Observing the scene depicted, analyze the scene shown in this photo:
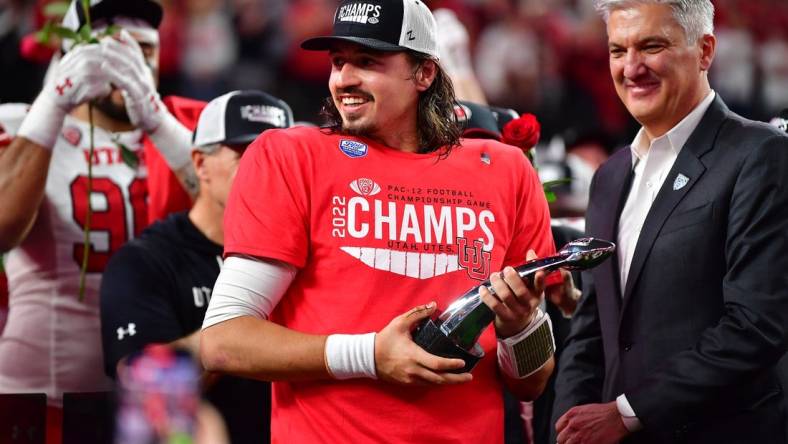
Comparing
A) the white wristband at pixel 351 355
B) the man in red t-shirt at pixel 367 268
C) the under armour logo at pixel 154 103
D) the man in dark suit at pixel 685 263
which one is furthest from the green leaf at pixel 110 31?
the white wristband at pixel 351 355

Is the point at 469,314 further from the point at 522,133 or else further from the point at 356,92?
the point at 522,133

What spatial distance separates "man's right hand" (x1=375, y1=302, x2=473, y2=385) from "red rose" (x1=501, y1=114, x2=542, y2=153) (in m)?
1.23

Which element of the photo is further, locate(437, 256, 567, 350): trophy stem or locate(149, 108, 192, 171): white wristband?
locate(149, 108, 192, 171): white wristband

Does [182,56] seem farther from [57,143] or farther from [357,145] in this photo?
[357,145]

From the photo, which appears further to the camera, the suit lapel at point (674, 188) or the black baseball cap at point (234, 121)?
the black baseball cap at point (234, 121)

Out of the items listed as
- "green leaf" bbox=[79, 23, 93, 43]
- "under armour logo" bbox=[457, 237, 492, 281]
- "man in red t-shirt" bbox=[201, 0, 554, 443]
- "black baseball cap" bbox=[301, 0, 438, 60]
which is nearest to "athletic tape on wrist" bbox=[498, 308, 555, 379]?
"man in red t-shirt" bbox=[201, 0, 554, 443]

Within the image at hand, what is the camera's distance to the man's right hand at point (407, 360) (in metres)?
2.17

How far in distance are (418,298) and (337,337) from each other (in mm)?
207

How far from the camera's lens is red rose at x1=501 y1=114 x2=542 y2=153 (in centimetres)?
333

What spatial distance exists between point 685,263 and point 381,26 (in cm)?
87

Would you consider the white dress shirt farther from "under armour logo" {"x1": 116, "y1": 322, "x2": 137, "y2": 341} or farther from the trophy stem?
"under armour logo" {"x1": 116, "y1": 322, "x2": 137, "y2": 341}

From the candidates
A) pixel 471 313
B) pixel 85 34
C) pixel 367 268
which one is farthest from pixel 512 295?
pixel 85 34

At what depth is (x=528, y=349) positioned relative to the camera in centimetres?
239

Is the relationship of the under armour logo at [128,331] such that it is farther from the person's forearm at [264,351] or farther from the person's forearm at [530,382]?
the person's forearm at [530,382]
